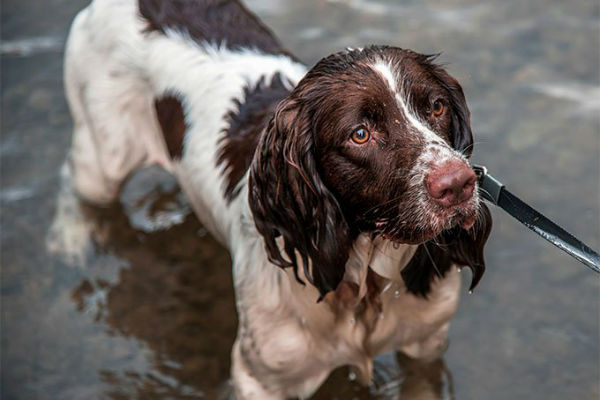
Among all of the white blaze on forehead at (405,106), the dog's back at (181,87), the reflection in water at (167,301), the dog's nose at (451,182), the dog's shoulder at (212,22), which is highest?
the white blaze on forehead at (405,106)

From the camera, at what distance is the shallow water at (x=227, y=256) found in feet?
13.7

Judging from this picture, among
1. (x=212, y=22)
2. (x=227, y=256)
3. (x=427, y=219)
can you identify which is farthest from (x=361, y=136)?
(x=227, y=256)

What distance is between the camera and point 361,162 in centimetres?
262

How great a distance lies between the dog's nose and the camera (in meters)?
2.43

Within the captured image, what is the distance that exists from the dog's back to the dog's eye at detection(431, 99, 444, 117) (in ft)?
3.05

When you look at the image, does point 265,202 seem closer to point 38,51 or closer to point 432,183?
point 432,183

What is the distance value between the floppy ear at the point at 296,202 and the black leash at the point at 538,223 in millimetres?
475

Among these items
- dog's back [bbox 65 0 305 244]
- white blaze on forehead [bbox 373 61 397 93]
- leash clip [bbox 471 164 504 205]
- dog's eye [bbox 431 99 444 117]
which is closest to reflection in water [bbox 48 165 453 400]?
dog's back [bbox 65 0 305 244]

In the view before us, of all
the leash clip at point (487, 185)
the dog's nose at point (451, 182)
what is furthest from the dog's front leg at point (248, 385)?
the dog's nose at point (451, 182)

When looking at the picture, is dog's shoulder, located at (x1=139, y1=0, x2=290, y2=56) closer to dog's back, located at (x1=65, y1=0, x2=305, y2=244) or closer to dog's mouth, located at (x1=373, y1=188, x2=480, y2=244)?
dog's back, located at (x1=65, y1=0, x2=305, y2=244)

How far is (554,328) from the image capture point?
426cm

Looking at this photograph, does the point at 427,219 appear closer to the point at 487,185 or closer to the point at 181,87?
the point at 487,185

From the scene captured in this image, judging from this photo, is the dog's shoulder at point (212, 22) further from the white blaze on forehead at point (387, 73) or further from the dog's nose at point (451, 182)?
the dog's nose at point (451, 182)

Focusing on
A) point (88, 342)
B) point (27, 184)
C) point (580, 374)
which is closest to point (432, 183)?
point (580, 374)
